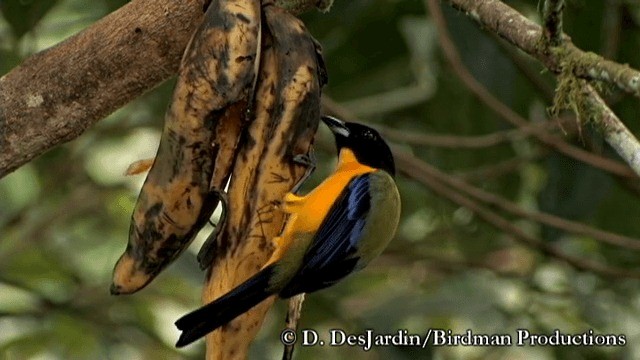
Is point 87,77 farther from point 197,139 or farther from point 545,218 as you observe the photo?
point 545,218

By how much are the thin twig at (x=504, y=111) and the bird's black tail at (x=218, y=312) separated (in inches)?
70.1

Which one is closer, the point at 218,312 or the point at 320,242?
the point at 218,312

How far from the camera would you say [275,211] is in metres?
1.75

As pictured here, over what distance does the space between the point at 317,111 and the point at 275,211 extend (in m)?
0.15

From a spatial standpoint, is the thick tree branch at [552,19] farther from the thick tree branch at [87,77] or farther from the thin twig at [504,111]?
the thin twig at [504,111]

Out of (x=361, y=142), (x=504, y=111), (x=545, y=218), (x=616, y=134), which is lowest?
(x=545, y=218)

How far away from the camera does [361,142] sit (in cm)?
207

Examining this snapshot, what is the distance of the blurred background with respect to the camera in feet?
12.3

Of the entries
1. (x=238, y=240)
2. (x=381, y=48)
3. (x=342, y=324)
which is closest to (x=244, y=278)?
(x=238, y=240)

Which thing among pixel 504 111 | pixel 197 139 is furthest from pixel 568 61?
pixel 504 111

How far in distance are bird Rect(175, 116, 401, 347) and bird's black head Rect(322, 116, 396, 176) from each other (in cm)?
6

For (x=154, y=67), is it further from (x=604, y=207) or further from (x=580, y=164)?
Answer: (x=604, y=207)

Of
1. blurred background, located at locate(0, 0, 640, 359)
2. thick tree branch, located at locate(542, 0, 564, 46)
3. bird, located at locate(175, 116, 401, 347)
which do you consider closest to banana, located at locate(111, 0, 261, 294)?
bird, located at locate(175, 116, 401, 347)

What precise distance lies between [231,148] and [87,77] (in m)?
0.38
